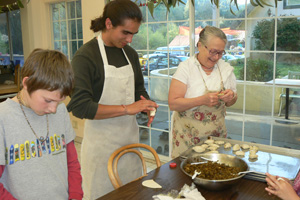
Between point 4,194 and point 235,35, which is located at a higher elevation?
point 235,35

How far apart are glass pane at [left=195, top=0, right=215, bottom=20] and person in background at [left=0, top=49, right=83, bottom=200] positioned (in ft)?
7.79

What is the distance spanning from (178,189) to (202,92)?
832 millimetres

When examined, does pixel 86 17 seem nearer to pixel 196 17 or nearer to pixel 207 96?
pixel 196 17

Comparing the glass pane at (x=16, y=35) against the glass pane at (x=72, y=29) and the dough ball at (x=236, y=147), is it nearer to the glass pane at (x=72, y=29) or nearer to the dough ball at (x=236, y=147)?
the glass pane at (x=72, y=29)

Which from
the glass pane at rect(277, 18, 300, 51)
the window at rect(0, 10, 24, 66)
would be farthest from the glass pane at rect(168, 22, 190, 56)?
the window at rect(0, 10, 24, 66)

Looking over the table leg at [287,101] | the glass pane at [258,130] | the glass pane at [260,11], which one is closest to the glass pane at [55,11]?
the glass pane at [260,11]

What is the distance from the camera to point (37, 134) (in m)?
1.27

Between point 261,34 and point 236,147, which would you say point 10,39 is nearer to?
point 261,34

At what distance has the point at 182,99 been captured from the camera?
1935mm

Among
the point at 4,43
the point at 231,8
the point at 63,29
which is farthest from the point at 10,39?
the point at 231,8

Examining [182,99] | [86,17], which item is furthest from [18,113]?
[86,17]

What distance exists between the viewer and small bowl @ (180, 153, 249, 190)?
1267 mm

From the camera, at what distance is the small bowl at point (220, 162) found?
1267 millimetres

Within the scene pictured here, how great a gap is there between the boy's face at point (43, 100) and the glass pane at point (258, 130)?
243cm
